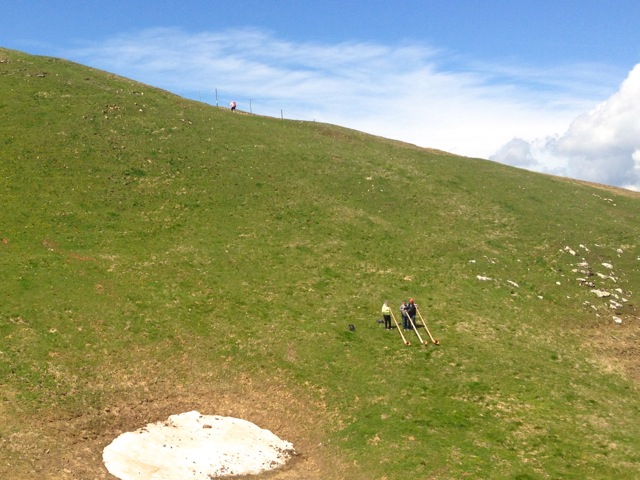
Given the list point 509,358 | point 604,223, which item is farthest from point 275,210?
point 604,223

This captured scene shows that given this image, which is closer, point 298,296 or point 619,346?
point 619,346

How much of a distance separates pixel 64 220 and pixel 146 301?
567 inches

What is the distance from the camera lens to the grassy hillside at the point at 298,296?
29.9 m

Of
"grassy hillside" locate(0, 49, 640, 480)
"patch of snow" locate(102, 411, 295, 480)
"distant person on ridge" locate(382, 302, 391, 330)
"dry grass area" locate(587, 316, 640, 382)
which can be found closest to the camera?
"patch of snow" locate(102, 411, 295, 480)

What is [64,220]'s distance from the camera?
159 feet

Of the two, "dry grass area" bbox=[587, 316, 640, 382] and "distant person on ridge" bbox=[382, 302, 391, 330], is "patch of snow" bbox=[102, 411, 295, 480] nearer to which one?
"distant person on ridge" bbox=[382, 302, 391, 330]

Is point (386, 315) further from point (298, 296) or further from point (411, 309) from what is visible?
point (298, 296)

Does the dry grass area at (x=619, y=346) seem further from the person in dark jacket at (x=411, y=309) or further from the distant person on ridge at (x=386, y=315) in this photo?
the distant person on ridge at (x=386, y=315)

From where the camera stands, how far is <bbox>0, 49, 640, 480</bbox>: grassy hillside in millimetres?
29891

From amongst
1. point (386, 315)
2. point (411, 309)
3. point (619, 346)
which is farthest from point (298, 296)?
point (619, 346)

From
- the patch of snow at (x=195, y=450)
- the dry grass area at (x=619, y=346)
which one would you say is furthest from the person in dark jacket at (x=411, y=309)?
the patch of snow at (x=195, y=450)

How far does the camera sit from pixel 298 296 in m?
44.2

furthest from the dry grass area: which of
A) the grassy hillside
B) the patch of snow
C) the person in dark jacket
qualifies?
the patch of snow

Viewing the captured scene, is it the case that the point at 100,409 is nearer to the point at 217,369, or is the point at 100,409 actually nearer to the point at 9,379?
the point at 9,379
